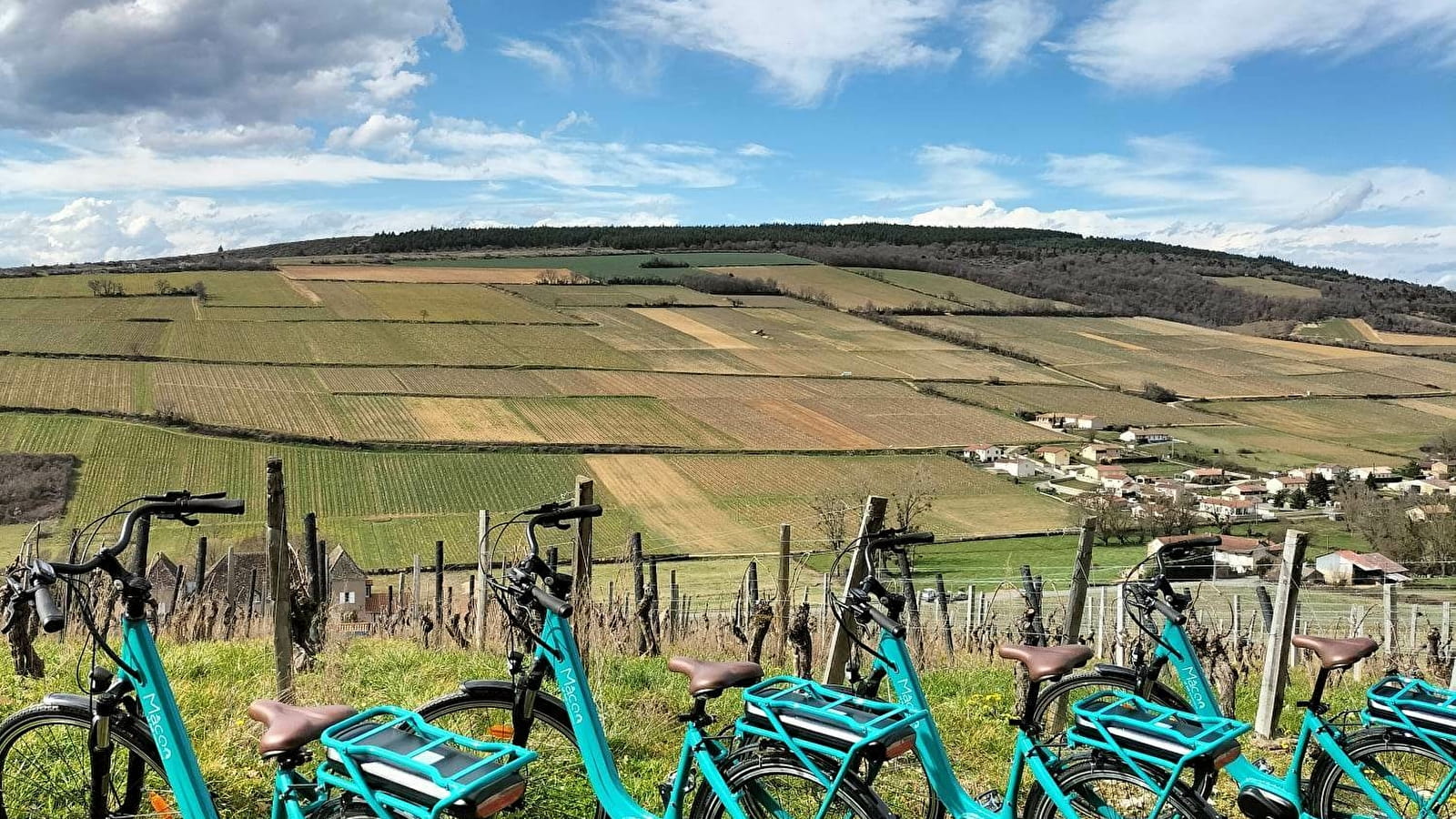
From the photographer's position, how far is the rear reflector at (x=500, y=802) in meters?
3.10

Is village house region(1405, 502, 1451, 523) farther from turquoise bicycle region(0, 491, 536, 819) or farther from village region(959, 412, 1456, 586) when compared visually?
turquoise bicycle region(0, 491, 536, 819)

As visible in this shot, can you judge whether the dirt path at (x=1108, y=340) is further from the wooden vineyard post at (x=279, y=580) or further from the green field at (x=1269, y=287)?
the wooden vineyard post at (x=279, y=580)

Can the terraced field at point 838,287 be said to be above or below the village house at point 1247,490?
above

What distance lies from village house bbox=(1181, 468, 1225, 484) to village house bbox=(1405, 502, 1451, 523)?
11060mm

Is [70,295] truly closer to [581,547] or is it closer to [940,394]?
[940,394]

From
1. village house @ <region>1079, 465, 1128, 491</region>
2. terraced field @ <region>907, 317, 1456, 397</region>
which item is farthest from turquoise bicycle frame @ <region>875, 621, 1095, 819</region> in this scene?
terraced field @ <region>907, 317, 1456, 397</region>

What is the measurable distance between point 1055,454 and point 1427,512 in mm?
17800

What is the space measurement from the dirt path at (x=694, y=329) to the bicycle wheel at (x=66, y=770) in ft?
216

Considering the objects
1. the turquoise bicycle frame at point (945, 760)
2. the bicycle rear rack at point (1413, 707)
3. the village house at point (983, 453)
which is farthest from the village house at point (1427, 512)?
the turquoise bicycle frame at point (945, 760)

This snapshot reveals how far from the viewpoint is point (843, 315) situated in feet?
284

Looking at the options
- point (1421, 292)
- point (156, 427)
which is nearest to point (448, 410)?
point (156, 427)

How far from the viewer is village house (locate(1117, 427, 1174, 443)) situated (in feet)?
176

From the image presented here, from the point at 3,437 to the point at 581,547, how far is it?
43528 millimetres

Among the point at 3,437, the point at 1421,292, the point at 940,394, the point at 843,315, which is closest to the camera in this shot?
the point at 3,437
